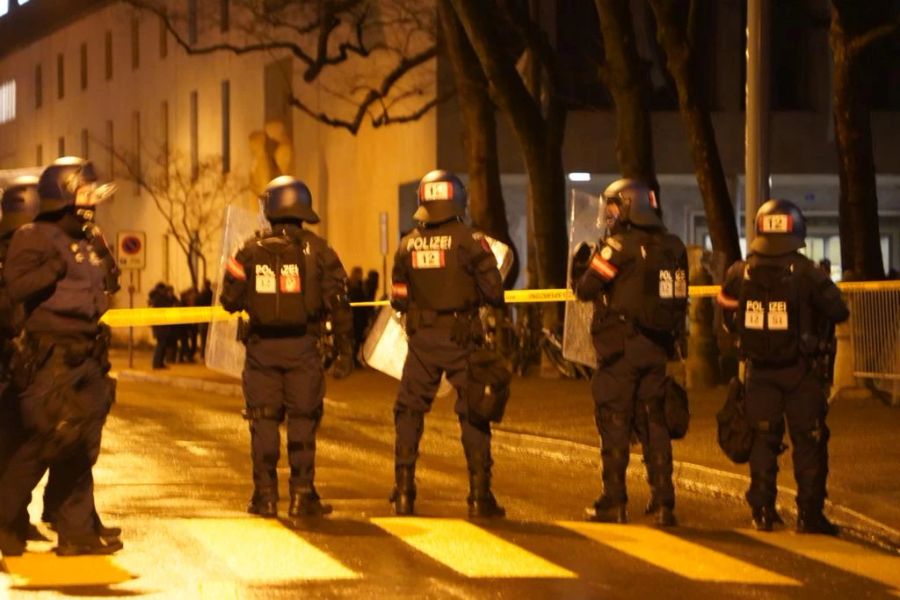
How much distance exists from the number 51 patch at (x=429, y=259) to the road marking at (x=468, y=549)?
1528 millimetres

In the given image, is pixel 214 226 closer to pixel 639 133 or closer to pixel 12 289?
pixel 639 133

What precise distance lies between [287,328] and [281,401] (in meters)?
0.47

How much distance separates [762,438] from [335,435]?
8105 millimetres

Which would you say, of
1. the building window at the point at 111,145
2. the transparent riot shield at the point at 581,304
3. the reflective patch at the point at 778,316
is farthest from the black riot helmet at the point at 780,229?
the building window at the point at 111,145

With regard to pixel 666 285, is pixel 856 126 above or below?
above

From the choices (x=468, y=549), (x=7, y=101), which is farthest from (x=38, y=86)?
(x=468, y=549)

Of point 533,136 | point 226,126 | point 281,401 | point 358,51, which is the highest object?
point 226,126

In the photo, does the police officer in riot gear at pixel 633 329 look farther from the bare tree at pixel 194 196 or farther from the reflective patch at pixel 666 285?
the bare tree at pixel 194 196

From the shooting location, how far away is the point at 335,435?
Answer: 18484mm

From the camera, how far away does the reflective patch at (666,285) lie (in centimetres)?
1109

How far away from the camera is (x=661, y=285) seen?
11094 millimetres

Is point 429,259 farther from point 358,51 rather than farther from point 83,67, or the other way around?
point 83,67

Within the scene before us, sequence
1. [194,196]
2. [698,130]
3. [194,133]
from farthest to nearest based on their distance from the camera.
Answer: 1. [194,133]
2. [194,196]
3. [698,130]

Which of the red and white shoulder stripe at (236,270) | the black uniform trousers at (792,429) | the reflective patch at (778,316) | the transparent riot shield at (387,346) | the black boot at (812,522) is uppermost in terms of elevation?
the red and white shoulder stripe at (236,270)
